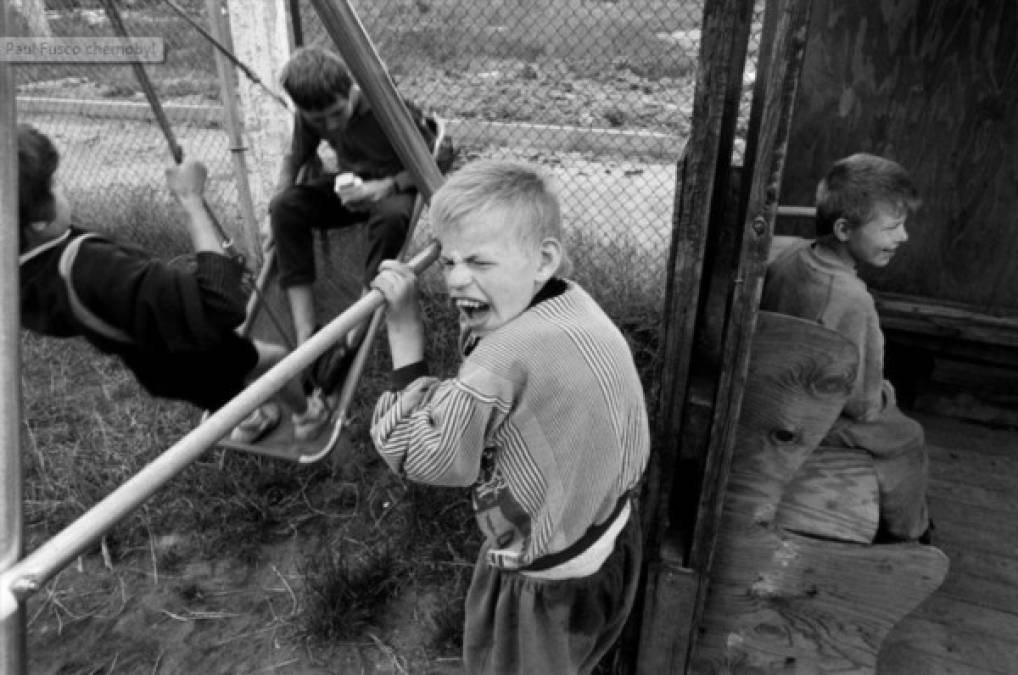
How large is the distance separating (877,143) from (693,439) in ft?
6.03

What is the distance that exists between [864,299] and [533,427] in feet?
3.50

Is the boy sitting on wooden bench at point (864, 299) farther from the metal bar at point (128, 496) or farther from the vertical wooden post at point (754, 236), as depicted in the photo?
the metal bar at point (128, 496)

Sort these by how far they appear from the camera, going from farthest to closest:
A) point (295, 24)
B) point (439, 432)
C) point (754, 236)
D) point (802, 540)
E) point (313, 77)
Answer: point (295, 24) < point (313, 77) < point (802, 540) < point (754, 236) < point (439, 432)

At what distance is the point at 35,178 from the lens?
1.94 meters

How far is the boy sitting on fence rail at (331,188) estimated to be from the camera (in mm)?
2801

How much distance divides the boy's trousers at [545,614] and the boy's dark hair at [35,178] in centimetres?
133

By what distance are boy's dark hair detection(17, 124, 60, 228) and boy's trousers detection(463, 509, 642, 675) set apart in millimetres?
1331

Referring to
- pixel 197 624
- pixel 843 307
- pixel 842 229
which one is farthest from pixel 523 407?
pixel 197 624

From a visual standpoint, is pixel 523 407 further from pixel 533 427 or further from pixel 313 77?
pixel 313 77

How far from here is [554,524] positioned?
1.41m

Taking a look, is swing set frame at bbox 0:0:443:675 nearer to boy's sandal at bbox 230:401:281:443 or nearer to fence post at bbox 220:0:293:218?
boy's sandal at bbox 230:401:281:443

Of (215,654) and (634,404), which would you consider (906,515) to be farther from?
(215,654)

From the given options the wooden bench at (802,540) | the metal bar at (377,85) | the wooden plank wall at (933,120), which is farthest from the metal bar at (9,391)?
the wooden plank wall at (933,120)

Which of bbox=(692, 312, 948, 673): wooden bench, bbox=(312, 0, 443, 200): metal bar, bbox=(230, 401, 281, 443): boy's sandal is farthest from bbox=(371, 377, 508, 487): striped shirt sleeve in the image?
bbox=(230, 401, 281, 443): boy's sandal
